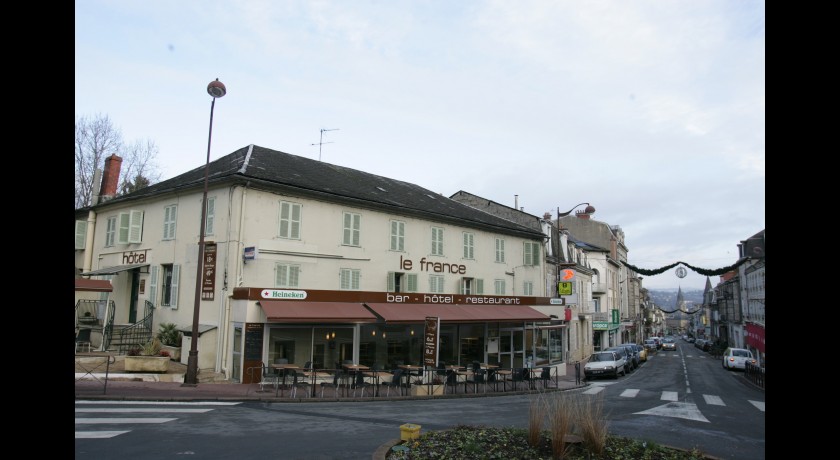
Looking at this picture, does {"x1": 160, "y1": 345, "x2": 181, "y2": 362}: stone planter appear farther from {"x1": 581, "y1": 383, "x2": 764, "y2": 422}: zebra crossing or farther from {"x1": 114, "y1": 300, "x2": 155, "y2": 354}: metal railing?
{"x1": 581, "y1": 383, "x2": 764, "y2": 422}: zebra crossing

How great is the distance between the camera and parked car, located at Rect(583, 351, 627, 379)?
2664 centimetres

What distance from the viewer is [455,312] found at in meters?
23.8

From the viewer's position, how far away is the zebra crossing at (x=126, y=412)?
10172mm

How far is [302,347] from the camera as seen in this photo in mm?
19484

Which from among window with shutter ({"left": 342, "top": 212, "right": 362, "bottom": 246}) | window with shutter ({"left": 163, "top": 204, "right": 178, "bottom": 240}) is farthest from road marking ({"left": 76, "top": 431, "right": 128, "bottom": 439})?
window with shutter ({"left": 342, "top": 212, "right": 362, "bottom": 246})

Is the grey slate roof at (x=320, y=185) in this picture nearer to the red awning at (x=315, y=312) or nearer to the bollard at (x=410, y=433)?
the red awning at (x=315, y=312)

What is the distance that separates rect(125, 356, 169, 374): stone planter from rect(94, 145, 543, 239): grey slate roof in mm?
6411

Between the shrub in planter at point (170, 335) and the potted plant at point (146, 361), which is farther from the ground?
the shrub in planter at point (170, 335)


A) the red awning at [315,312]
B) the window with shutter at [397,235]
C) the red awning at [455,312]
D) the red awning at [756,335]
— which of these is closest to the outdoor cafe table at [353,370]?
the red awning at [315,312]

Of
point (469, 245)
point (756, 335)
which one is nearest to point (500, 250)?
point (469, 245)

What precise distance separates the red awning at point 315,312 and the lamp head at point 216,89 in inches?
276

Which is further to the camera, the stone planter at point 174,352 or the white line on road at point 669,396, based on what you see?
the stone planter at point 174,352
